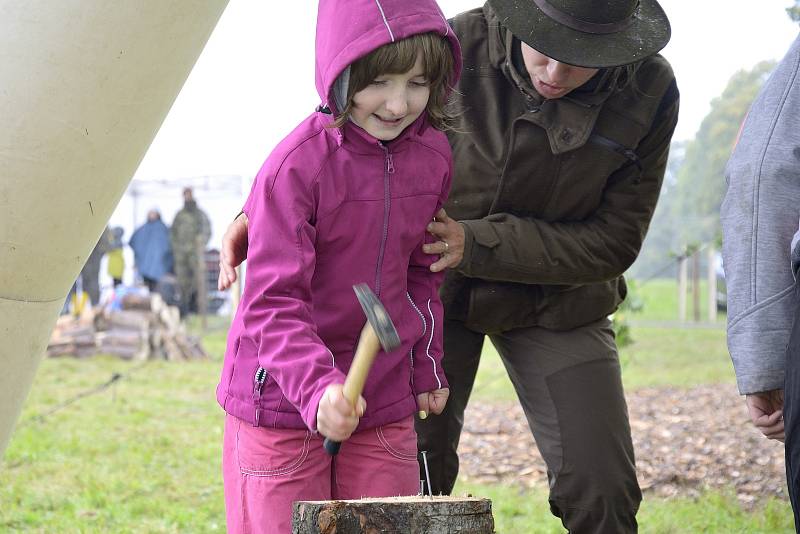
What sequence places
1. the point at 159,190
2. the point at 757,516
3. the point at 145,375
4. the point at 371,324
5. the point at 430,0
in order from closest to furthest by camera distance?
the point at 371,324, the point at 430,0, the point at 757,516, the point at 145,375, the point at 159,190

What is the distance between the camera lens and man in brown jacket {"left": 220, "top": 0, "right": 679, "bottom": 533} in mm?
2965

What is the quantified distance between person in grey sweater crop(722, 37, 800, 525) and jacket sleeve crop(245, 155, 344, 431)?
3.64ft

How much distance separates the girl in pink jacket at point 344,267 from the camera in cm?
234

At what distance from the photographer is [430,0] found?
250 centimetres

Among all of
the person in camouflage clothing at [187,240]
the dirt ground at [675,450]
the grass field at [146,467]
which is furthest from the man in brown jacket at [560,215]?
the person in camouflage clothing at [187,240]

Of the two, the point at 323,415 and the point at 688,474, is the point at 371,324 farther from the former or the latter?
the point at 688,474

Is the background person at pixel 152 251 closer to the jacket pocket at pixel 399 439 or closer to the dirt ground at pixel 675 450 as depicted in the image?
the dirt ground at pixel 675 450

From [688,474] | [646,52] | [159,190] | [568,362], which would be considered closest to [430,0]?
[646,52]

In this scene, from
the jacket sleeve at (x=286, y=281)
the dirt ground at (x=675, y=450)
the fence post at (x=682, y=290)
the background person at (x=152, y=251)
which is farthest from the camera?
the fence post at (x=682, y=290)

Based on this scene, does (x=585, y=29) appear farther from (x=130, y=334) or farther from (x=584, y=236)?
(x=130, y=334)

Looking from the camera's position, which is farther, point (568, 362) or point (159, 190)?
point (159, 190)

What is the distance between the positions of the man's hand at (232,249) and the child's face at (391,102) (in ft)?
1.78

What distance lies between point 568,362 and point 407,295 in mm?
847

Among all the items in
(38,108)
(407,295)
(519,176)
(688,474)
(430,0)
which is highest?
(430,0)
